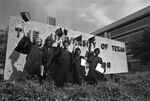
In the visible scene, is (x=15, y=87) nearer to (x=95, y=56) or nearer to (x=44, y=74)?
(x=44, y=74)

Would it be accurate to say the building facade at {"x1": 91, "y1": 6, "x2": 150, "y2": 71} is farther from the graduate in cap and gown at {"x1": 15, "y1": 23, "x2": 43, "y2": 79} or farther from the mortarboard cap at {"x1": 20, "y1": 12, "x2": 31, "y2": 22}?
the graduate in cap and gown at {"x1": 15, "y1": 23, "x2": 43, "y2": 79}

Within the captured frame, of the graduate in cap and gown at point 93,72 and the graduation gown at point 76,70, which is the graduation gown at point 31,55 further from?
the graduate in cap and gown at point 93,72

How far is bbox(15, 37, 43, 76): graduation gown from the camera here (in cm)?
373

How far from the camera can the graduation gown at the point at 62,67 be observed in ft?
13.0

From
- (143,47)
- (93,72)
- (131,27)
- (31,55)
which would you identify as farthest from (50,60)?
(131,27)

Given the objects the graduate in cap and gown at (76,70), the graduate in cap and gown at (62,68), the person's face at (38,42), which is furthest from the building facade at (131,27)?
the person's face at (38,42)

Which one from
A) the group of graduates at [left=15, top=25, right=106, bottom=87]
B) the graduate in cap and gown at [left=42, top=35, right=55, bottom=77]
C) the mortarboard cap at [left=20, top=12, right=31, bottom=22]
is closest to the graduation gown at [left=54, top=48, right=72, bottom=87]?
the group of graduates at [left=15, top=25, right=106, bottom=87]

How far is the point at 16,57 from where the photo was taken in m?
4.10

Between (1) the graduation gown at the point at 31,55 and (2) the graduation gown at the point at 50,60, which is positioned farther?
(2) the graduation gown at the point at 50,60

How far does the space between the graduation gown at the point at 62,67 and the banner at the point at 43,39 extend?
92cm

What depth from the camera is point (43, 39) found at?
15.4ft

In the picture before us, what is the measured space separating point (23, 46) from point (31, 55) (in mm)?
377

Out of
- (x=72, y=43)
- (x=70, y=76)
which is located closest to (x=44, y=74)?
(x=70, y=76)

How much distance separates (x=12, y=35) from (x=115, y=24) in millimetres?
28678
